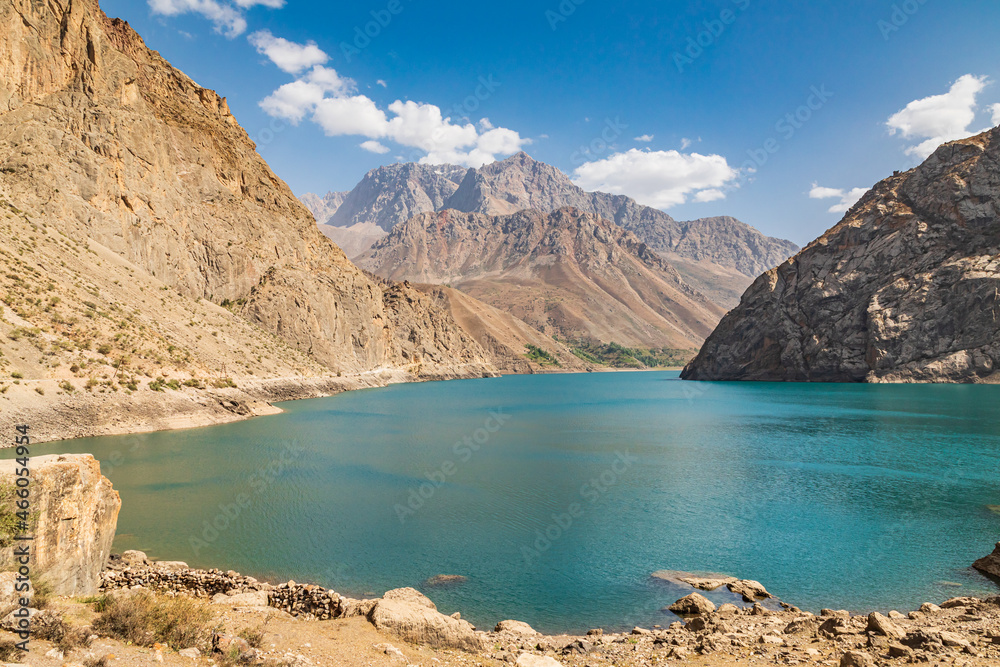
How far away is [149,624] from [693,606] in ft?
44.1

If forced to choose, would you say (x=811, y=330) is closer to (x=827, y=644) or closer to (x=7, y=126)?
(x=827, y=644)

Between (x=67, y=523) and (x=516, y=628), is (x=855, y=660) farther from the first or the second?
(x=67, y=523)

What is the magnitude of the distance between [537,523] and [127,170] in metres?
83.6

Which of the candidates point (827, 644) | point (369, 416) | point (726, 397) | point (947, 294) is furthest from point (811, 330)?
point (827, 644)

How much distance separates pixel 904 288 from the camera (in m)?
111

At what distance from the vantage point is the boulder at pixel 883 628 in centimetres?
1169

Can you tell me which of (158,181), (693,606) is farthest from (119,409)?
(158,181)

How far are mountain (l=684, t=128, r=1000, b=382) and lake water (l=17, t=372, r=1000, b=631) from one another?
219 feet

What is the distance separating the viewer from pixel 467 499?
1092 inches

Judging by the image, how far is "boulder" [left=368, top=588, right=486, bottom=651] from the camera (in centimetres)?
1141

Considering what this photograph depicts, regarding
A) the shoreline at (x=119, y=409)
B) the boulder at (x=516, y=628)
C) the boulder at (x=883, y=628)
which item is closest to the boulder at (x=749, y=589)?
the boulder at (x=883, y=628)

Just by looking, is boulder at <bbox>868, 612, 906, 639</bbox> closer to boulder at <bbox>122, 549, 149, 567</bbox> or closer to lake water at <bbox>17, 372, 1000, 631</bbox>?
lake water at <bbox>17, 372, 1000, 631</bbox>

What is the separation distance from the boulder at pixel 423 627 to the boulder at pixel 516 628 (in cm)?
209

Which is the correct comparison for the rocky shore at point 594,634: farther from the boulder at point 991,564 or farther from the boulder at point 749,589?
the boulder at point 991,564
